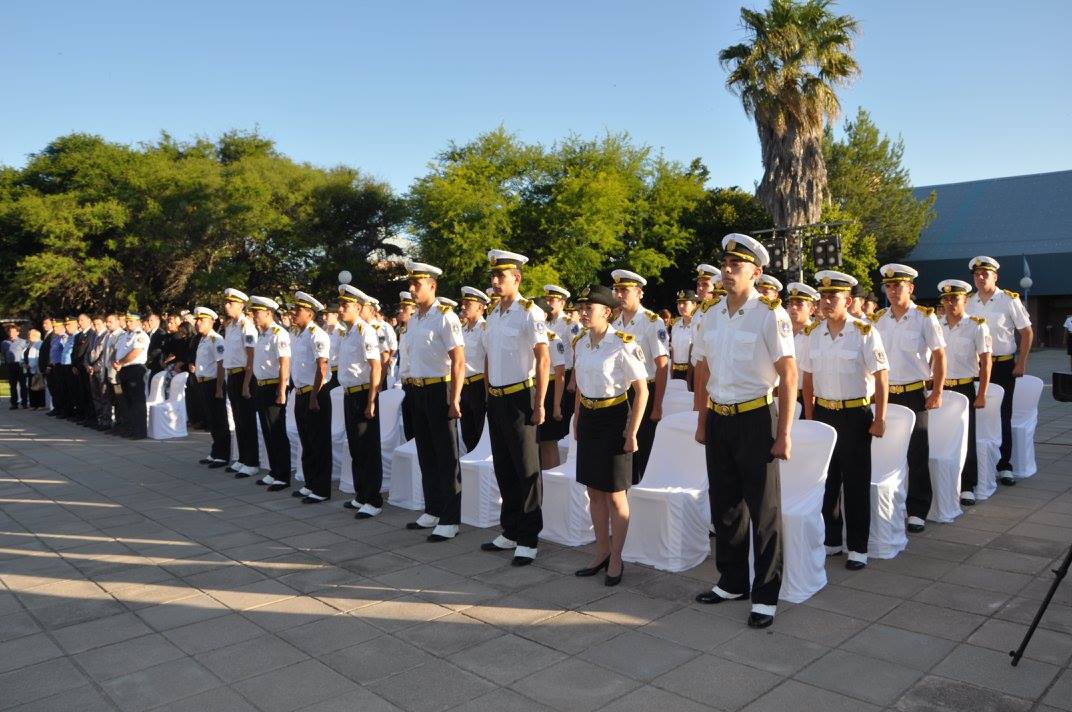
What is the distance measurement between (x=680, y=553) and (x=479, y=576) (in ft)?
4.21

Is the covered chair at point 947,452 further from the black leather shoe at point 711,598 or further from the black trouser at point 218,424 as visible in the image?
the black trouser at point 218,424

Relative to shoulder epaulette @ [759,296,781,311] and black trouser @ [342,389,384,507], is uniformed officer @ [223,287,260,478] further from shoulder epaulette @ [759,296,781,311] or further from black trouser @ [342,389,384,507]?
shoulder epaulette @ [759,296,781,311]

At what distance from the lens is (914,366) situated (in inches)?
232

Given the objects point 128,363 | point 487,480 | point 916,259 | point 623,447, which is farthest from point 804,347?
point 916,259

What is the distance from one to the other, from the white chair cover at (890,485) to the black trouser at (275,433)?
17.9 ft

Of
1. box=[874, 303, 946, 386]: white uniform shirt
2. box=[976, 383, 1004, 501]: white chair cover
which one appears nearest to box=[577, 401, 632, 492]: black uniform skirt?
box=[874, 303, 946, 386]: white uniform shirt

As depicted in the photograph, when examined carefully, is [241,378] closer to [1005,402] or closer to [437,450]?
[437,450]

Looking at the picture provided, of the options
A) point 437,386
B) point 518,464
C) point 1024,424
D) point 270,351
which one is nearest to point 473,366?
point 437,386

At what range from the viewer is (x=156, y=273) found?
33.2 metres

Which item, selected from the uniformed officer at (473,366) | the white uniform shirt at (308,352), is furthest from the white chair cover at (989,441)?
the white uniform shirt at (308,352)

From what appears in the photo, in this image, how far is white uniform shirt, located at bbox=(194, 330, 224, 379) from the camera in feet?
31.0

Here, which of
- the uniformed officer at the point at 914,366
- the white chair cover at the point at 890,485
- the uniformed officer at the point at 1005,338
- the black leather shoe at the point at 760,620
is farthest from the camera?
the uniformed officer at the point at 1005,338

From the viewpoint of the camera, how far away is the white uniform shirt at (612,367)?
4.78 m

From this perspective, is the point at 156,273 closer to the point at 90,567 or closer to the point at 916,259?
the point at 90,567
